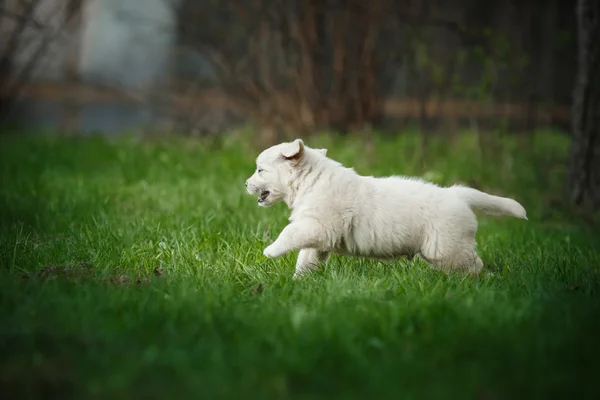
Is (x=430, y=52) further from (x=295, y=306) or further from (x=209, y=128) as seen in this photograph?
(x=295, y=306)

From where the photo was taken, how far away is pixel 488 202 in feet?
13.8

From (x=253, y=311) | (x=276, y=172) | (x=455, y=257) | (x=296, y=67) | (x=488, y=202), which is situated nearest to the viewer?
(x=253, y=311)

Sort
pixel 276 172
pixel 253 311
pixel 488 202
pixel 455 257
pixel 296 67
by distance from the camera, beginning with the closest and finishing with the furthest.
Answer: pixel 253 311 < pixel 455 257 < pixel 488 202 < pixel 276 172 < pixel 296 67

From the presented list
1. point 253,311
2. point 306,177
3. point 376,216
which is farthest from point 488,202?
point 253,311

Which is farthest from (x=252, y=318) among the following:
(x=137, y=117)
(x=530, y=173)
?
(x=137, y=117)

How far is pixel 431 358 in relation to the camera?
273 centimetres

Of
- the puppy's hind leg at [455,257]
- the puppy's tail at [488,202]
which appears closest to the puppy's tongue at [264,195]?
the puppy's hind leg at [455,257]

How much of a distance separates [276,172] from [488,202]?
121 centimetres

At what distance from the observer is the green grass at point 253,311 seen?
8.21ft

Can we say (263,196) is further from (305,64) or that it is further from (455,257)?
(305,64)

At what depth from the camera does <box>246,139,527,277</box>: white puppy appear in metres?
4.07

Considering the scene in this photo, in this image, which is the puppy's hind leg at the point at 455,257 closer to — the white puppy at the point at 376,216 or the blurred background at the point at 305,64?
the white puppy at the point at 376,216

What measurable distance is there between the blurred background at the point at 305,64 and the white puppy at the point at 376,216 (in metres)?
4.09

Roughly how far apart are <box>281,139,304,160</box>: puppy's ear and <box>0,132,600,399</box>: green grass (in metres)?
0.63
